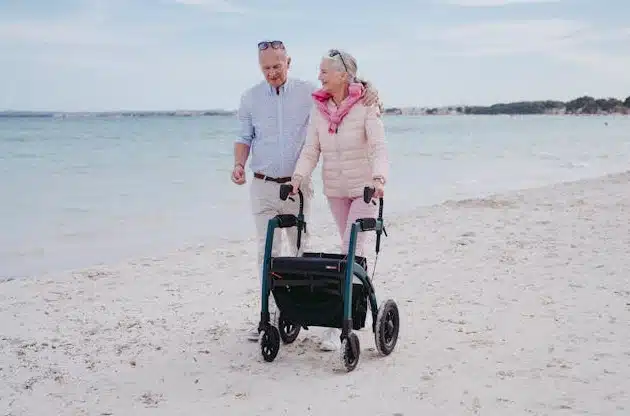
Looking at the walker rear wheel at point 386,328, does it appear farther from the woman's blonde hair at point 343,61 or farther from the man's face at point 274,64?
the man's face at point 274,64

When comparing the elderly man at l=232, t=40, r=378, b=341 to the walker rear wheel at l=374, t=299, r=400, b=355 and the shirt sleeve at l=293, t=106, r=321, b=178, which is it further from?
the walker rear wheel at l=374, t=299, r=400, b=355

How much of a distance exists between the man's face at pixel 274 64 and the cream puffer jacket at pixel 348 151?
0.30 metres

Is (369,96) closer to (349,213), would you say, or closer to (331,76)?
(331,76)

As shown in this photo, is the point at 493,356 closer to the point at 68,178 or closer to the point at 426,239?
the point at 426,239

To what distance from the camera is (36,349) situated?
5023 millimetres

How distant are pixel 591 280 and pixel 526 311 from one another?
1097 millimetres

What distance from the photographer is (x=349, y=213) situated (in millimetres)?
4652

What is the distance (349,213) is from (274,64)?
0.98 metres

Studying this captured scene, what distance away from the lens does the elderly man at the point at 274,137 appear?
4.82 metres

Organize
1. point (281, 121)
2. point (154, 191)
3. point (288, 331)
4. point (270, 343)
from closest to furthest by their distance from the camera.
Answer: point (270, 343)
point (281, 121)
point (288, 331)
point (154, 191)

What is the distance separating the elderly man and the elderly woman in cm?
22

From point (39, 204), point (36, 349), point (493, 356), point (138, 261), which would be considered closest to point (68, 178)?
point (39, 204)

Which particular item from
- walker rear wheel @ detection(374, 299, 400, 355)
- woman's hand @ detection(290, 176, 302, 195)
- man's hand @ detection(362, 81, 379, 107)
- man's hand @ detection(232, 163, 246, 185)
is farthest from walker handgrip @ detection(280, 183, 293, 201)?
walker rear wheel @ detection(374, 299, 400, 355)

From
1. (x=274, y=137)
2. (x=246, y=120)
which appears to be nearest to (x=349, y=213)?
(x=274, y=137)
